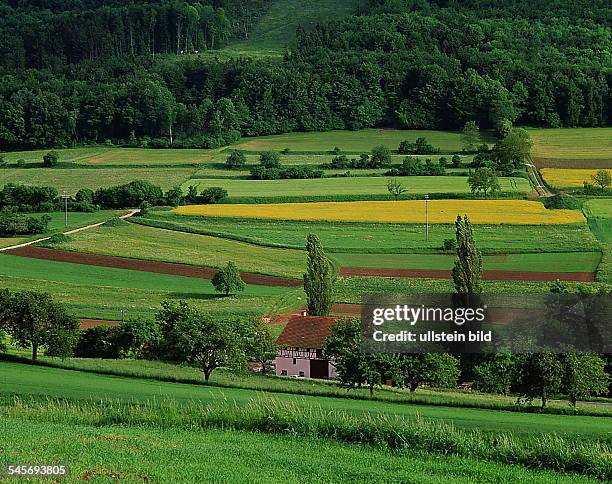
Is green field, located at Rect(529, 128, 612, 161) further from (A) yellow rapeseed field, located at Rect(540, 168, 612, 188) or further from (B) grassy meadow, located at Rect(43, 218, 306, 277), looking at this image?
(B) grassy meadow, located at Rect(43, 218, 306, 277)

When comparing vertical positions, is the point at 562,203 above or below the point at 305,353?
above

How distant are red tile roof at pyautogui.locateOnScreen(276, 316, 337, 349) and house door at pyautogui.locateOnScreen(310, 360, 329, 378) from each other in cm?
51

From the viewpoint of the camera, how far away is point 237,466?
55.4 ft

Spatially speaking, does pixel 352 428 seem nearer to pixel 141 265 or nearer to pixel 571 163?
pixel 141 265

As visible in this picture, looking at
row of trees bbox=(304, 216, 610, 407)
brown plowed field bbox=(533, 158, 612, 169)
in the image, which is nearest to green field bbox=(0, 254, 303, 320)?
row of trees bbox=(304, 216, 610, 407)

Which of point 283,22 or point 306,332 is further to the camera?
point 283,22

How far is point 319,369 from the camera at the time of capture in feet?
114

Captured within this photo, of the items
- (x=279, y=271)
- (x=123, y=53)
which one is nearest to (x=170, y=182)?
(x=279, y=271)

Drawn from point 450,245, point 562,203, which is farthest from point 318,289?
point 562,203

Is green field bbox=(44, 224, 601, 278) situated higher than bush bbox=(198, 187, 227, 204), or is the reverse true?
bush bbox=(198, 187, 227, 204)

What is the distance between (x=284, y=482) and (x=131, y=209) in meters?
54.8

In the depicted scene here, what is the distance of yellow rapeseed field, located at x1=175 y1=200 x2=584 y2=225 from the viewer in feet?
200

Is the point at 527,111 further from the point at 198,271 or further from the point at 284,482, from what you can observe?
the point at 284,482
